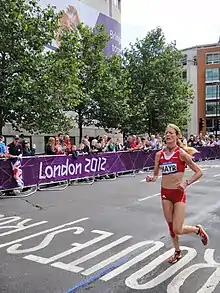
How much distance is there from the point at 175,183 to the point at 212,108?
76.1m

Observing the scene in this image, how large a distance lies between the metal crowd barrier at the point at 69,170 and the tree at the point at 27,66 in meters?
4.00

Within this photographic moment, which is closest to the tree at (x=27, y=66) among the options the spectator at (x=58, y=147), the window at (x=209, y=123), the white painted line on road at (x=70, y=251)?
the spectator at (x=58, y=147)

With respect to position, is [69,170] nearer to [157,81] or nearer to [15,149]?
[15,149]

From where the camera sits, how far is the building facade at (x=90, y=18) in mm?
28844

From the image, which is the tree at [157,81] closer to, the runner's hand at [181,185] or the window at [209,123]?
the runner's hand at [181,185]

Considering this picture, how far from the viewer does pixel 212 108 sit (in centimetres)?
7750

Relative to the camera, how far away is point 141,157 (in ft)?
57.2

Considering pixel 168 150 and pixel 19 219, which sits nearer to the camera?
pixel 168 150

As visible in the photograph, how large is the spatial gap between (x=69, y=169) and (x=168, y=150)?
820 centimetres

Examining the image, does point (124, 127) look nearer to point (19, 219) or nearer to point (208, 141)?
point (208, 141)

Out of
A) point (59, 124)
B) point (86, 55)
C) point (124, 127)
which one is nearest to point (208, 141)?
point (124, 127)

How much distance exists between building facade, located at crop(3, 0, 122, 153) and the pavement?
1770cm

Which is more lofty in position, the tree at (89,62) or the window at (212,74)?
the window at (212,74)

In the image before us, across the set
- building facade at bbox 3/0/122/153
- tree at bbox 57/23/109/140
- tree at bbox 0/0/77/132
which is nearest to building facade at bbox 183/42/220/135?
building facade at bbox 3/0/122/153
